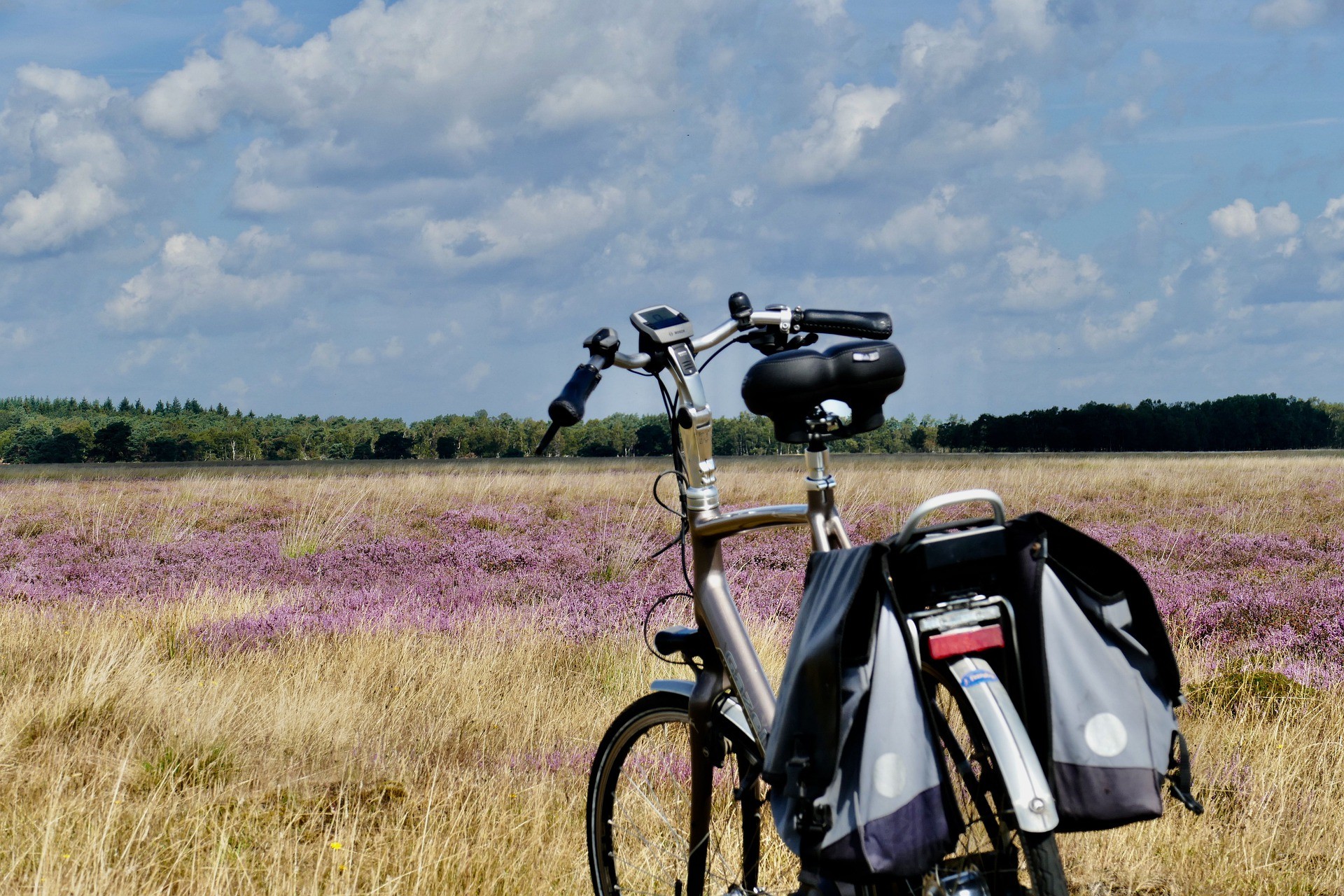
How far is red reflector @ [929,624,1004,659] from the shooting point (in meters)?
1.81

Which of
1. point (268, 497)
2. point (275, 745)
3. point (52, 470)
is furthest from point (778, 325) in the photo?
point (52, 470)

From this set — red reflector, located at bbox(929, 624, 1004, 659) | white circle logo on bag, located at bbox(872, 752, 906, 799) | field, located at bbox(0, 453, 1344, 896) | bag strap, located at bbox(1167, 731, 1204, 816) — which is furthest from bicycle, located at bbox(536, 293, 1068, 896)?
field, located at bbox(0, 453, 1344, 896)

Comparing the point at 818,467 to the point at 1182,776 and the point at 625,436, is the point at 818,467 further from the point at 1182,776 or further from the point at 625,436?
the point at 625,436

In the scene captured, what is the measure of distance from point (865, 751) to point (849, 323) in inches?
48.1

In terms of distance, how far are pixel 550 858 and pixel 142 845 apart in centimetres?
143

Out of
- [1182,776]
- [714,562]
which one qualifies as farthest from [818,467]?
[1182,776]

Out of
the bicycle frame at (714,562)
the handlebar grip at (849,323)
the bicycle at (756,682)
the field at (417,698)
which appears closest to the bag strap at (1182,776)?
the bicycle at (756,682)

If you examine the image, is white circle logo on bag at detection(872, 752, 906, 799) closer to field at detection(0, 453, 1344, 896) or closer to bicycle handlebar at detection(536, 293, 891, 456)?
bicycle handlebar at detection(536, 293, 891, 456)

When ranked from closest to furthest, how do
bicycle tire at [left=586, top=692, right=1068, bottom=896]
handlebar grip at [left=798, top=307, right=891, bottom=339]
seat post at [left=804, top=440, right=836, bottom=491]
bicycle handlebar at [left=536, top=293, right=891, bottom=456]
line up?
seat post at [left=804, top=440, right=836, bottom=491]
bicycle handlebar at [left=536, top=293, right=891, bottom=456]
handlebar grip at [left=798, top=307, right=891, bottom=339]
bicycle tire at [left=586, top=692, right=1068, bottom=896]

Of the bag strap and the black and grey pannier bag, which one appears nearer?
the black and grey pannier bag

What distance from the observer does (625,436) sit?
61.9 meters

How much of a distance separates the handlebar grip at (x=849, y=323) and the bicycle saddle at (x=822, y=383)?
0.43m

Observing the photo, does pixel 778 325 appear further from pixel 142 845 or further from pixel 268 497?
pixel 268 497

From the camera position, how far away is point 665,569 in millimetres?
10859
